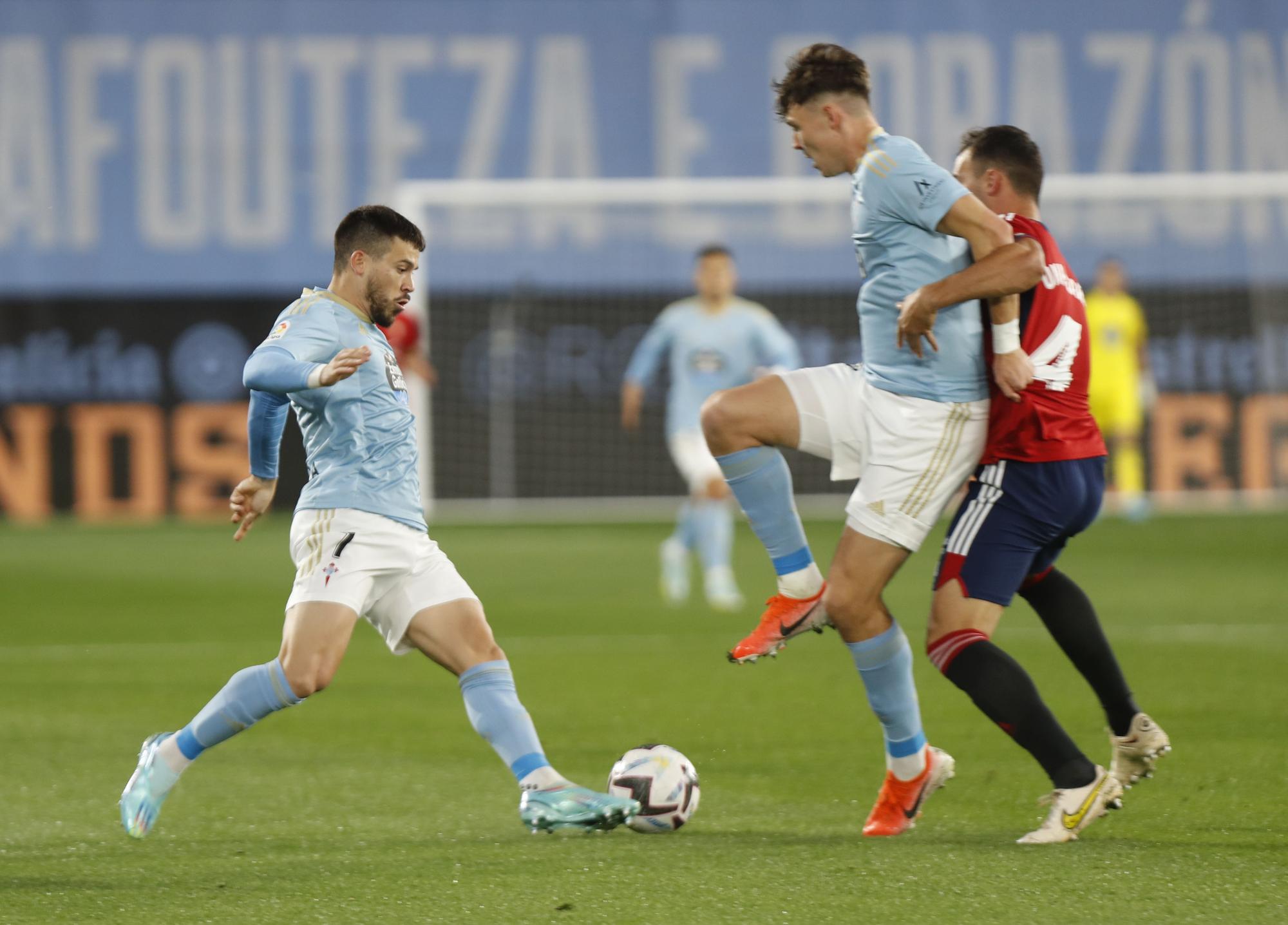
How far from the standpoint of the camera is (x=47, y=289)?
17469 mm

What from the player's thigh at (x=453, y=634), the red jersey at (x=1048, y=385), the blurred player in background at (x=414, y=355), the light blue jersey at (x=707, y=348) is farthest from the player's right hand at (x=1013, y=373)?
the blurred player in background at (x=414, y=355)

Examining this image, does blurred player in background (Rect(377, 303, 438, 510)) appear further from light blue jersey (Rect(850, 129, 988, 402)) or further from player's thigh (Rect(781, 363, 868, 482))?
light blue jersey (Rect(850, 129, 988, 402))

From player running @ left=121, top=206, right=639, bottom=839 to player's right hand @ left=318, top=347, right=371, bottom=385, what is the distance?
0.16m

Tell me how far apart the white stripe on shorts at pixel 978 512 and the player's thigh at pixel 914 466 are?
0.06 metres

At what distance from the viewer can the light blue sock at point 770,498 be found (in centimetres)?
A: 438

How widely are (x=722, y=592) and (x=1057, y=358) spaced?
5.86m

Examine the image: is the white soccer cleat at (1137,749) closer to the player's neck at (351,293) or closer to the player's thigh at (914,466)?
the player's thigh at (914,466)

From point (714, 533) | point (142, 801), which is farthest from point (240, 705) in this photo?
point (714, 533)

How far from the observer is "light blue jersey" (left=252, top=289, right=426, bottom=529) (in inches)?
159

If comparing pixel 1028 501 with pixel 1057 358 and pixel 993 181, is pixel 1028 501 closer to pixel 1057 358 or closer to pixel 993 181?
pixel 1057 358

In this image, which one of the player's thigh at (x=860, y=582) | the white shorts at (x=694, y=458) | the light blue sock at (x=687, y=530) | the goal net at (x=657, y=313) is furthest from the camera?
the goal net at (x=657, y=313)

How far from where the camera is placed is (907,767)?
4.20m

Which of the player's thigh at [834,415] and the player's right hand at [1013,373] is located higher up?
the player's right hand at [1013,373]

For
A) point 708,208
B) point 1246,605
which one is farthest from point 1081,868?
point 708,208
